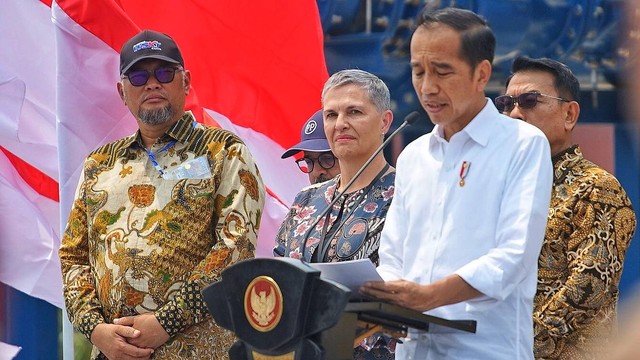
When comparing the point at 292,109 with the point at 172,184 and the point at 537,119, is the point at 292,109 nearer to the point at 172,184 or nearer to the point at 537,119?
the point at 172,184

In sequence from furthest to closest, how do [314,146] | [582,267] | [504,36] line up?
[504,36] < [314,146] < [582,267]

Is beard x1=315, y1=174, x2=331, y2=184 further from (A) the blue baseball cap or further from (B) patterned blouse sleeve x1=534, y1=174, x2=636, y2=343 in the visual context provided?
(B) patterned blouse sleeve x1=534, y1=174, x2=636, y2=343

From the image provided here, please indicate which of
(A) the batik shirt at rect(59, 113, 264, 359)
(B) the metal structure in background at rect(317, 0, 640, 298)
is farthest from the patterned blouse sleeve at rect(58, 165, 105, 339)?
(B) the metal structure in background at rect(317, 0, 640, 298)

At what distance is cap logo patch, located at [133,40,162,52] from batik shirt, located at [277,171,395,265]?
2.74 ft

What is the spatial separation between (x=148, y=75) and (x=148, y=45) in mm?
121

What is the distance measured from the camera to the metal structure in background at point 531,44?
6.07m

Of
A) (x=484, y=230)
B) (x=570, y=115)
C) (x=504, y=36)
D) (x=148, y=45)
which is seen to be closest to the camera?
(x=484, y=230)

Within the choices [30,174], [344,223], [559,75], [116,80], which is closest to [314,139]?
[344,223]

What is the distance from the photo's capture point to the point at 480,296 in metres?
2.80

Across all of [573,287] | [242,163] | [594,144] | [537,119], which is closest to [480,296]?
[573,287]

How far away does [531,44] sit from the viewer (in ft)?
20.5

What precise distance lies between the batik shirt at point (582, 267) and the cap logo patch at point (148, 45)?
65.2 inches

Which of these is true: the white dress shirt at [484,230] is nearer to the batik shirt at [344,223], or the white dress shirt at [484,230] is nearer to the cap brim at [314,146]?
the batik shirt at [344,223]

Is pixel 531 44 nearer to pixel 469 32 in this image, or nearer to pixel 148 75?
pixel 148 75
